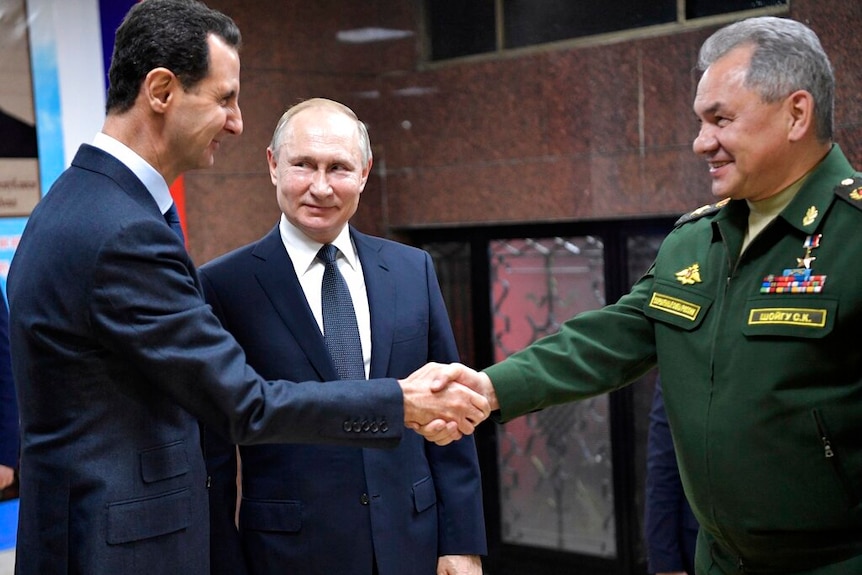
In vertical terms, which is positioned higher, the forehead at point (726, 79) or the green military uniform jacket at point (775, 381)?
the forehead at point (726, 79)

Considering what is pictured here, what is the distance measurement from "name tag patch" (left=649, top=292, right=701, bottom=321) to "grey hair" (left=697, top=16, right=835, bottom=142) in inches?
16.1

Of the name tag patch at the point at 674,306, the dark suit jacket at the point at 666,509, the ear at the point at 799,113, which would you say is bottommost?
the dark suit jacket at the point at 666,509

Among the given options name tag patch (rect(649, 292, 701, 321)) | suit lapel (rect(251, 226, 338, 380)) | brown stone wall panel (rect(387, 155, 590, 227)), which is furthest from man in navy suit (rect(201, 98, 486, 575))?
brown stone wall panel (rect(387, 155, 590, 227))

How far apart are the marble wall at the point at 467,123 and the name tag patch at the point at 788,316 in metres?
2.00

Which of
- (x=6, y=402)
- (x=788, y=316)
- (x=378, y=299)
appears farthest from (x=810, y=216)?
(x=6, y=402)

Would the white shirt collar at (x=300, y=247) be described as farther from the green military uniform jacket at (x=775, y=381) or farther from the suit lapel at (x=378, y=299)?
the green military uniform jacket at (x=775, y=381)

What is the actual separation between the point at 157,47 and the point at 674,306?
1.15 m

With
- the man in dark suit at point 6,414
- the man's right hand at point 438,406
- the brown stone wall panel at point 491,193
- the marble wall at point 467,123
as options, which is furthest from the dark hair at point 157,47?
the brown stone wall panel at point 491,193

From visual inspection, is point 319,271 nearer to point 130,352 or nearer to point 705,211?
point 130,352

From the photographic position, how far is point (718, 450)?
1888 mm

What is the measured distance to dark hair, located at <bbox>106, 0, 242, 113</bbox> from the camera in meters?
1.92

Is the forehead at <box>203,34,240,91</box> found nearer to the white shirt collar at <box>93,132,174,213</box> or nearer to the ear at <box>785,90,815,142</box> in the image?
the white shirt collar at <box>93,132,174,213</box>

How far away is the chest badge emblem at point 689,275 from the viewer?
2043mm

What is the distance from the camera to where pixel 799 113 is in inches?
74.5
